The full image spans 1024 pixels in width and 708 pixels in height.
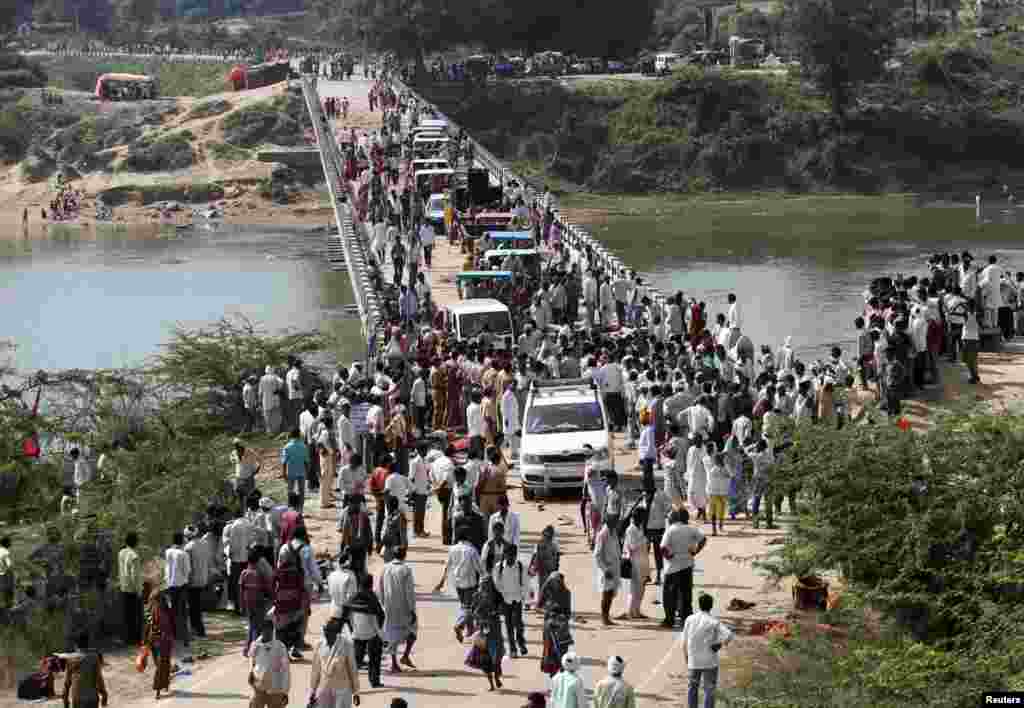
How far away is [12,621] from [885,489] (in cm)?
815

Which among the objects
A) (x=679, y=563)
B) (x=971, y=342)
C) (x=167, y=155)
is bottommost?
(x=679, y=563)

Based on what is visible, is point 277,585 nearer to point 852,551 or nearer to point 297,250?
point 852,551

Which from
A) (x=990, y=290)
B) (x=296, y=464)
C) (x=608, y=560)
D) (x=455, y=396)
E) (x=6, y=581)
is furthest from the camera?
(x=990, y=290)

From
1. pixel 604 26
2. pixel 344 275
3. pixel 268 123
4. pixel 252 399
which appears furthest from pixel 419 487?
pixel 604 26

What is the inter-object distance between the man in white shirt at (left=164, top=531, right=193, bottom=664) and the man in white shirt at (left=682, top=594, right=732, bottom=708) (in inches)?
196

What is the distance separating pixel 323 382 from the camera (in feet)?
91.4

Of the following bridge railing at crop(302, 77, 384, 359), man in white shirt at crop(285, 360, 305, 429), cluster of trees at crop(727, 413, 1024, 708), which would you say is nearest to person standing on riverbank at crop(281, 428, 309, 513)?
man in white shirt at crop(285, 360, 305, 429)

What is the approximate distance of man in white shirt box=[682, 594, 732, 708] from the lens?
45.3 ft

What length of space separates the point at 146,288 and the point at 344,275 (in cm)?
571

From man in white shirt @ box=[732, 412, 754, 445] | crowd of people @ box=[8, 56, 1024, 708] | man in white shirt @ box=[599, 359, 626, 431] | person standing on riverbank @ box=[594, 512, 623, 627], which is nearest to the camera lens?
crowd of people @ box=[8, 56, 1024, 708]

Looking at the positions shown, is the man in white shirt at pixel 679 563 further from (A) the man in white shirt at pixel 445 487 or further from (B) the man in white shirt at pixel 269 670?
(B) the man in white shirt at pixel 269 670

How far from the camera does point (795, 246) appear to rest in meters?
59.2

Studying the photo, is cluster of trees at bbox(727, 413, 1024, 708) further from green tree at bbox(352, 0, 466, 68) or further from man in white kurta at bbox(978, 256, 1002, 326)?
green tree at bbox(352, 0, 466, 68)

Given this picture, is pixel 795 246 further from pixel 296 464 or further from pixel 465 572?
pixel 465 572
